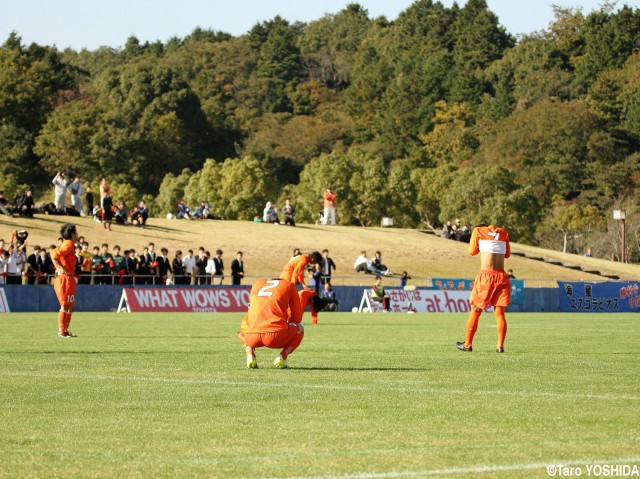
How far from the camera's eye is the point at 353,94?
158m

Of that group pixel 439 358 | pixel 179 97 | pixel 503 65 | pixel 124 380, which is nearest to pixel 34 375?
pixel 124 380

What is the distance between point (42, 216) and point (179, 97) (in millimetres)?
58147

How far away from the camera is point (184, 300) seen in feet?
142

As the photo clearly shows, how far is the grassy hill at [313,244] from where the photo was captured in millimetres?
56938

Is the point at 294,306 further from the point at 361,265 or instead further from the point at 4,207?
the point at 4,207

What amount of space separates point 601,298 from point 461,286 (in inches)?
241

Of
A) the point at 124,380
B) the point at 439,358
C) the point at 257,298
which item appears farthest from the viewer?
the point at 439,358

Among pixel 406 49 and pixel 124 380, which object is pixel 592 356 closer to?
pixel 124 380

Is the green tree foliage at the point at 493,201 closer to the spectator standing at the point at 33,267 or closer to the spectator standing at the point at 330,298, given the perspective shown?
the spectator standing at the point at 330,298

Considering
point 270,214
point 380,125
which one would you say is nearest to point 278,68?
point 380,125

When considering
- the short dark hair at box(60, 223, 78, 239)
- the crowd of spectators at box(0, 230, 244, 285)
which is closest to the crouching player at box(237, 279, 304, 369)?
the short dark hair at box(60, 223, 78, 239)

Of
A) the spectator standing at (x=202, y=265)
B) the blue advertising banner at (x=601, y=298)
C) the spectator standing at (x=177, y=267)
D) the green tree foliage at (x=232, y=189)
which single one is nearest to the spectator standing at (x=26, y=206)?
the spectator standing at (x=202, y=265)

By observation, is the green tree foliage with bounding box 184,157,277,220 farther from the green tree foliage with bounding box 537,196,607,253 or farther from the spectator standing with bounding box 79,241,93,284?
the spectator standing with bounding box 79,241,93,284

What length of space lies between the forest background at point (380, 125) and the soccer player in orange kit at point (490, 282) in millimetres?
79795
